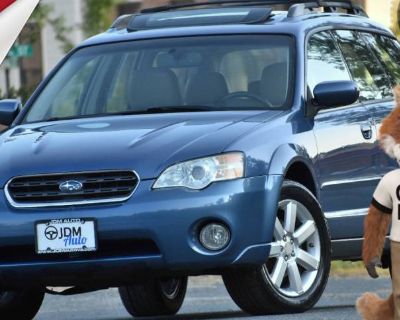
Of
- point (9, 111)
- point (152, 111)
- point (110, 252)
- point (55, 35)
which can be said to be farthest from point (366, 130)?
point (55, 35)

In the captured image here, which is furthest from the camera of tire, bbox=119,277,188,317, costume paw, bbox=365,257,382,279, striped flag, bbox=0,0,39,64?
striped flag, bbox=0,0,39,64

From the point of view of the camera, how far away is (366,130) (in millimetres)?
10336

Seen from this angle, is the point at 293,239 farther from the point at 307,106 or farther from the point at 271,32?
the point at 271,32

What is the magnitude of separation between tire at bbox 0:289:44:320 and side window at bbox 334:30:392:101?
236cm

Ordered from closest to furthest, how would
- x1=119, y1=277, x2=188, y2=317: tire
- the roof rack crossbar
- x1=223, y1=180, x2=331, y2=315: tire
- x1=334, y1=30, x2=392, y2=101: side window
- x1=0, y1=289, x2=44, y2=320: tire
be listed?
x1=223, y1=180, x2=331, y2=315: tire
x1=0, y1=289, x2=44, y2=320: tire
the roof rack crossbar
x1=119, y1=277, x2=188, y2=317: tire
x1=334, y1=30, x2=392, y2=101: side window

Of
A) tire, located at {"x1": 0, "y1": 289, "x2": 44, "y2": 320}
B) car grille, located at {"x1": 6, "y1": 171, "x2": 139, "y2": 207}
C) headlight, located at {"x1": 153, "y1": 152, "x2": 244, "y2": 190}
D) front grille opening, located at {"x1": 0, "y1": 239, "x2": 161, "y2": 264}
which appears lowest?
tire, located at {"x1": 0, "y1": 289, "x2": 44, "y2": 320}

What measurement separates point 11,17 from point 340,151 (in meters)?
2.45

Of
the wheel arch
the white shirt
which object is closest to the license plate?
the wheel arch

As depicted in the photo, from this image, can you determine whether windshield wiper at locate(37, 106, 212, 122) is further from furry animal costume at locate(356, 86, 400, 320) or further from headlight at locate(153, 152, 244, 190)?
furry animal costume at locate(356, 86, 400, 320)

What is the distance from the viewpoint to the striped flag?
11.0 m

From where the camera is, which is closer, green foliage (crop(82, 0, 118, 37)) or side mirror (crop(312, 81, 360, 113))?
side mirror (crop(312, 81, 360, 113))

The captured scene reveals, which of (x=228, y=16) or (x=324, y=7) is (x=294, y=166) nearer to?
(x=228, y=16)

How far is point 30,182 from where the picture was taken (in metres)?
8.81

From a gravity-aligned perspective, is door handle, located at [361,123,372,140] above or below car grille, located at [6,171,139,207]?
below
